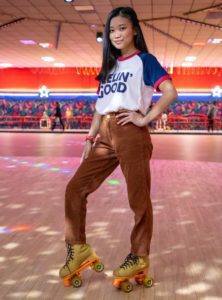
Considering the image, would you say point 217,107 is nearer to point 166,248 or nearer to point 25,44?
point 25,44

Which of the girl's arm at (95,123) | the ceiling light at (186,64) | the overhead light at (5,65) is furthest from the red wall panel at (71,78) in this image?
the girl's arm at (95,123)

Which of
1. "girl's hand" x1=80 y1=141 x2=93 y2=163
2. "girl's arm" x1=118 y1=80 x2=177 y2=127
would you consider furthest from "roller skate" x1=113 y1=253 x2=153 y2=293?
"girl's arm" x1=118 y1=80 x2=177 y2=127

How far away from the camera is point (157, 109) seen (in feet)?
5.93

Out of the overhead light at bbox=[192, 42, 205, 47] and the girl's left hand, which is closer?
the girl's left hand

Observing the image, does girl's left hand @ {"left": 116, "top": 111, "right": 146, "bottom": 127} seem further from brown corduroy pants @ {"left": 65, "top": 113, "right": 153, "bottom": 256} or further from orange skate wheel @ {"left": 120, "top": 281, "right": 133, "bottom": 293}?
orange skate wheel @ {"left": 120, "top": 281, "right": 133, "bottom": 293}

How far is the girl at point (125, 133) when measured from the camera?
1807mm

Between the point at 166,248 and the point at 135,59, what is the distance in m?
1.16

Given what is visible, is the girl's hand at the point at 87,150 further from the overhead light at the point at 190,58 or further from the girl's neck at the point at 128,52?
the overhead light at the point at 190,58

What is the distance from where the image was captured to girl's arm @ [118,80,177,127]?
1778mm

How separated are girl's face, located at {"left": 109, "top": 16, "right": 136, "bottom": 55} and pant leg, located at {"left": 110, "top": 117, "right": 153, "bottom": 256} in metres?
0.37

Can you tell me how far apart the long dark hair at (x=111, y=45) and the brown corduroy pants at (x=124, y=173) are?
23 centimetres

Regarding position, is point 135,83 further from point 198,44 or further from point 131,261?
point 198,44

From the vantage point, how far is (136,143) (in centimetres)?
181

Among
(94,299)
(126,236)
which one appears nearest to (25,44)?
(126,236)
